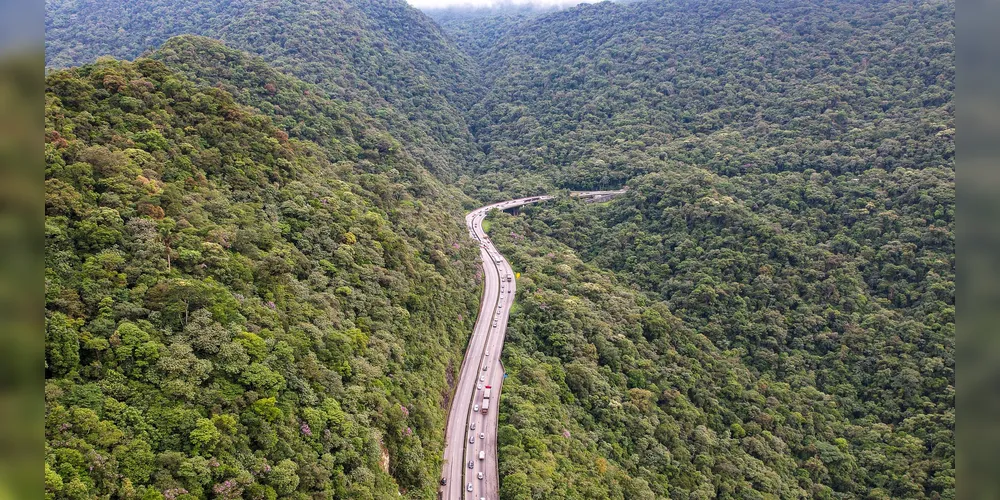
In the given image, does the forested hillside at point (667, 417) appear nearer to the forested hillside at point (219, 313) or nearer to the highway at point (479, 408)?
the highway at point (479, 408)

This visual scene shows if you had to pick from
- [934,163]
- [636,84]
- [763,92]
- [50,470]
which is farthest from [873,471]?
[636,84]

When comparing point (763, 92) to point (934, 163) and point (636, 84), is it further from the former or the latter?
point (934, 163)

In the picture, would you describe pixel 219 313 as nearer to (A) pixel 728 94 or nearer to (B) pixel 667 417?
(B) pixel 667 417

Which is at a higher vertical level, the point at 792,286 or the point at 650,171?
the point at 650,171

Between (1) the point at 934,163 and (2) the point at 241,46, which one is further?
(2) the point at 241,46

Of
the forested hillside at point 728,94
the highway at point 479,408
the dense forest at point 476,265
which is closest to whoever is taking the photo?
the dense forest at point 476,265

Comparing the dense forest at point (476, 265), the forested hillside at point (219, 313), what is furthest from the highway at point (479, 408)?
the forested hillside at point (219, 313)
